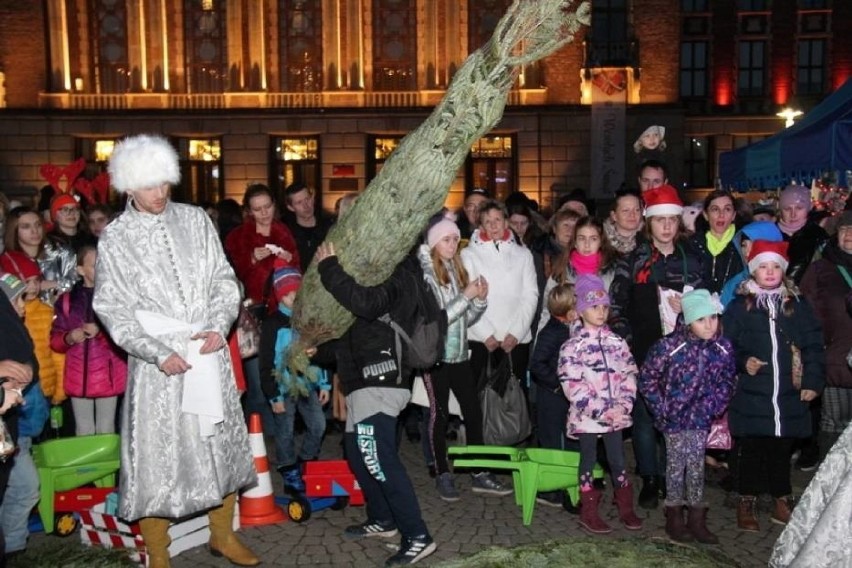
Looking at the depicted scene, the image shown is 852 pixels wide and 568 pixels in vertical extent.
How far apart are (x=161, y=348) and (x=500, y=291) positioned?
3.18 m

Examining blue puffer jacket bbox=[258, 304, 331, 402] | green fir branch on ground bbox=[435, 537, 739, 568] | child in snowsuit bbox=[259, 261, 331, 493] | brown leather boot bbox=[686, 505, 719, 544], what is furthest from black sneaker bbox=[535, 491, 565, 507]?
green fir branch on ground bbox=[435, 537, 739, 568]

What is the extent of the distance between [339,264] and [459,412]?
2531 millimetres

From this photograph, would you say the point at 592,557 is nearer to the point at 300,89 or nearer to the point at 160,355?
the point at 160,355

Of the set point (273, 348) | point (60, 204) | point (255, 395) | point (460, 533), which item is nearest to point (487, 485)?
point (460, 533)

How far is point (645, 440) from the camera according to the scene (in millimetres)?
6047

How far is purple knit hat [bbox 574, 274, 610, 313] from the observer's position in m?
5.64

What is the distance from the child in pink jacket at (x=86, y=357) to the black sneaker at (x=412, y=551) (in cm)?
273

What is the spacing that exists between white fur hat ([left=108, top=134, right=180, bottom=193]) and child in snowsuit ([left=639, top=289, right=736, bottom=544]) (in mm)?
3278

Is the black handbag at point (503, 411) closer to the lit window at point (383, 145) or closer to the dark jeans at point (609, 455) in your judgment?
the dark jeans at point (609, 455)

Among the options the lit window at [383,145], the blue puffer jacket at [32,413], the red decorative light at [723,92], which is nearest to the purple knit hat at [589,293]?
the blue puffer jacket at [32,413]

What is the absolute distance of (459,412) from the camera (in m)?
6.61

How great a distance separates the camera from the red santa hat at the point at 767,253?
5590 millimetres

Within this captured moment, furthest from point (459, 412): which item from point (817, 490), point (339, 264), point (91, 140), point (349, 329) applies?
point (91, 140)

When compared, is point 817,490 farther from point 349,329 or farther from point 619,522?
point 349,329
